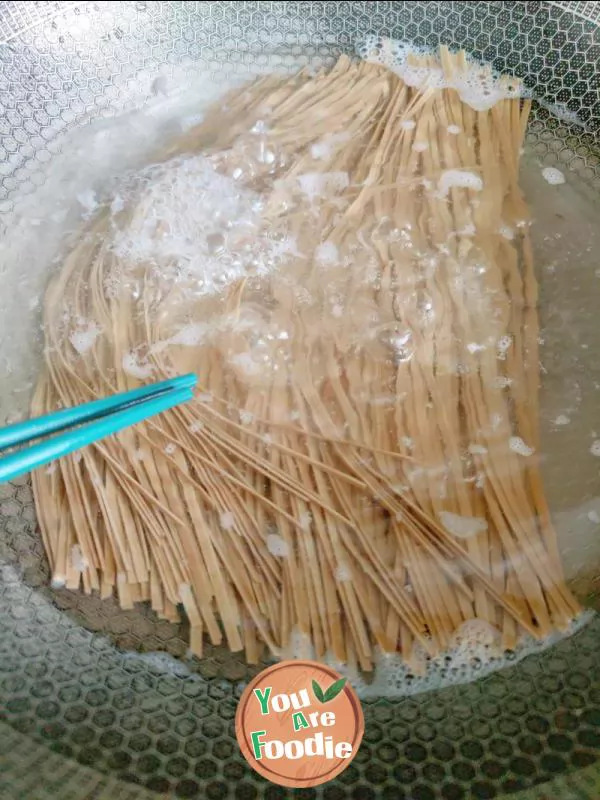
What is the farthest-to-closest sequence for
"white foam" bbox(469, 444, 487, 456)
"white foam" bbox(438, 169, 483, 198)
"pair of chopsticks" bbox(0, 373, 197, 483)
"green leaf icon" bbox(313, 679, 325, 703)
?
"white foam" bbox(438, 169, 483, 198), "white foam" bbox(469, 444, 487, 456), "green leaf icon" bbox(313, 679, 325, 703), "pair of chopsticks" bbox(0, 373, 197, 483)

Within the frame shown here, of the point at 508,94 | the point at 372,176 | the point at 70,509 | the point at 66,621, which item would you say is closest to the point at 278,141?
the point at 372,176

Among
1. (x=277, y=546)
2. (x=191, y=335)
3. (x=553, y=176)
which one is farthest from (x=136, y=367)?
(x=553, y=176)

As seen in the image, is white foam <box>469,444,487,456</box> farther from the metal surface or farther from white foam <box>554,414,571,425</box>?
the metal surface

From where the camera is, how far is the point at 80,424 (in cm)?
73

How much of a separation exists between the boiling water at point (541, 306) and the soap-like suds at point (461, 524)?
101 mm

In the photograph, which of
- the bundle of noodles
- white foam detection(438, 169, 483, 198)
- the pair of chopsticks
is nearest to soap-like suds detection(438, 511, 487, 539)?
Result: the bundle of noodles

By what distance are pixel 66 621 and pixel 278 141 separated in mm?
725

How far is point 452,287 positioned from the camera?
0.95 metres

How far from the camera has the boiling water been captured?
2.77 ft

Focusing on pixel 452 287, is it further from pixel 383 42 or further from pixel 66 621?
pixel 66 621

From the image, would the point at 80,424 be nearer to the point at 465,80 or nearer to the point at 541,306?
the point at 541,306

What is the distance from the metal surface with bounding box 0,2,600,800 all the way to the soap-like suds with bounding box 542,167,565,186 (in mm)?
25

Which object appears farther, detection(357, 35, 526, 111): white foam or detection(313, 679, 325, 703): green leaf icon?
detection(357, 35, 526, 111): white foam

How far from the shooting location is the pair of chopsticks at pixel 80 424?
0.64m
